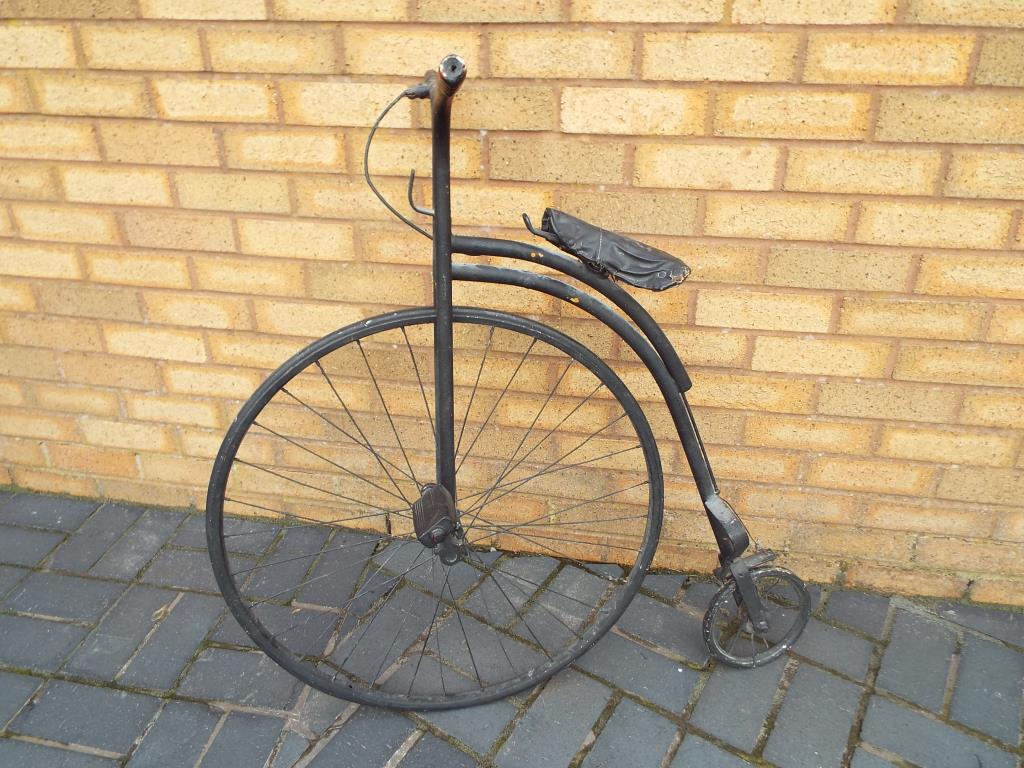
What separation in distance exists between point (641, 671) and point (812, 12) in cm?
180

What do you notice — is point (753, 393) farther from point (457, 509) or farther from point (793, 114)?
point (457, 509)

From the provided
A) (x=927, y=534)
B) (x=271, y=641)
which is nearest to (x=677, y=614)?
(x=927, y=534)

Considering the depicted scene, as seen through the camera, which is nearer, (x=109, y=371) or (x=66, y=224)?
(x=66, y=224)

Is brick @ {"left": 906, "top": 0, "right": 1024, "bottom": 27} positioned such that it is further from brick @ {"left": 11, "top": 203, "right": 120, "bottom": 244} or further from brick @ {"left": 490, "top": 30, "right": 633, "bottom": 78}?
brick @ {"left": 11, "top": 203, "right": 120, "bottom": 244}

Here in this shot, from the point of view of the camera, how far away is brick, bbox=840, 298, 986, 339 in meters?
2.23

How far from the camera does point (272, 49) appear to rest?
2209mm

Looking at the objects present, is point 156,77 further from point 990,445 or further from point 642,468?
point 990,445

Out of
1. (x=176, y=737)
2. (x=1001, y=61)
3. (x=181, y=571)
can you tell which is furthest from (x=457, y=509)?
(x=1001, y=61)

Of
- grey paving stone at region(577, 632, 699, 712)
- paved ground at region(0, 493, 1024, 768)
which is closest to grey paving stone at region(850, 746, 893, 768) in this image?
paved ground at region(0, 493, 1024, 768)

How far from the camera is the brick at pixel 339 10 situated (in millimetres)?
2111

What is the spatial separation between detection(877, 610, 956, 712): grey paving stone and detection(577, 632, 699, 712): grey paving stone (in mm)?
560

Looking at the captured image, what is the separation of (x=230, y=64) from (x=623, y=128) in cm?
110

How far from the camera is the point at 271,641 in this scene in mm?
2113

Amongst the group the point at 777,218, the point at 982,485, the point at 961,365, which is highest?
the point at 777,218
